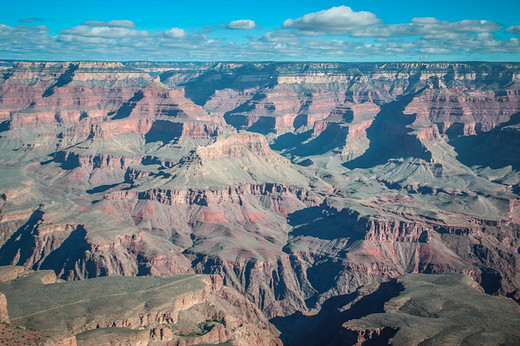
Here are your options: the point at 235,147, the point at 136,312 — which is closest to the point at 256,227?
the point at 235,147

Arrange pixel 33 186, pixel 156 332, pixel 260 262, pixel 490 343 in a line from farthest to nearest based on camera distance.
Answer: pixel 33 186
pixel 260 262
pixel 156 332
pixel 490 343

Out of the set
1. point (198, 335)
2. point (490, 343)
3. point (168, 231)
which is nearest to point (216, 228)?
point (168, 231)

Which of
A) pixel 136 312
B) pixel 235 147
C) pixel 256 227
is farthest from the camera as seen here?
pixel 235 147

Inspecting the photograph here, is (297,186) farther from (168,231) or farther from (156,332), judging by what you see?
(156,332)

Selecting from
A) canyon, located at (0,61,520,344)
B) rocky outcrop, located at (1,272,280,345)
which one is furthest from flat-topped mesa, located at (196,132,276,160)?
rocky outcrop, located at (1,272,280,345)

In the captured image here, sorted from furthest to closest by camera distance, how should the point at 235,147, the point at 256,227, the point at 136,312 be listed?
the point at 235,147, the point at 256,227, the point at 136,312

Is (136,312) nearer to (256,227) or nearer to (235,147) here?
(256,227)

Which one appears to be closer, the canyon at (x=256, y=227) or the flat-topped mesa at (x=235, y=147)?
the canyon at (x=256, y=227)

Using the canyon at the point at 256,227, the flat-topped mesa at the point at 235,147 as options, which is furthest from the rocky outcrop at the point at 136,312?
the flat-topped mesa at the point at 235,147

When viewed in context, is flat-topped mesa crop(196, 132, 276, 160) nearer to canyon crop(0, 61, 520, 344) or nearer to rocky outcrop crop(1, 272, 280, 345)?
canyon crop(0, 61, 520, 344)

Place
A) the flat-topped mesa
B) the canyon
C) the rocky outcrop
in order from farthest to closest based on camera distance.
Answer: the flat-topped mesa, the canyon, the rocky outcrop

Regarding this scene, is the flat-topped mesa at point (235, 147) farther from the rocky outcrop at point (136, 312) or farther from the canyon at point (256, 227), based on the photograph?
the rocky outcrop at point (136, 312)
